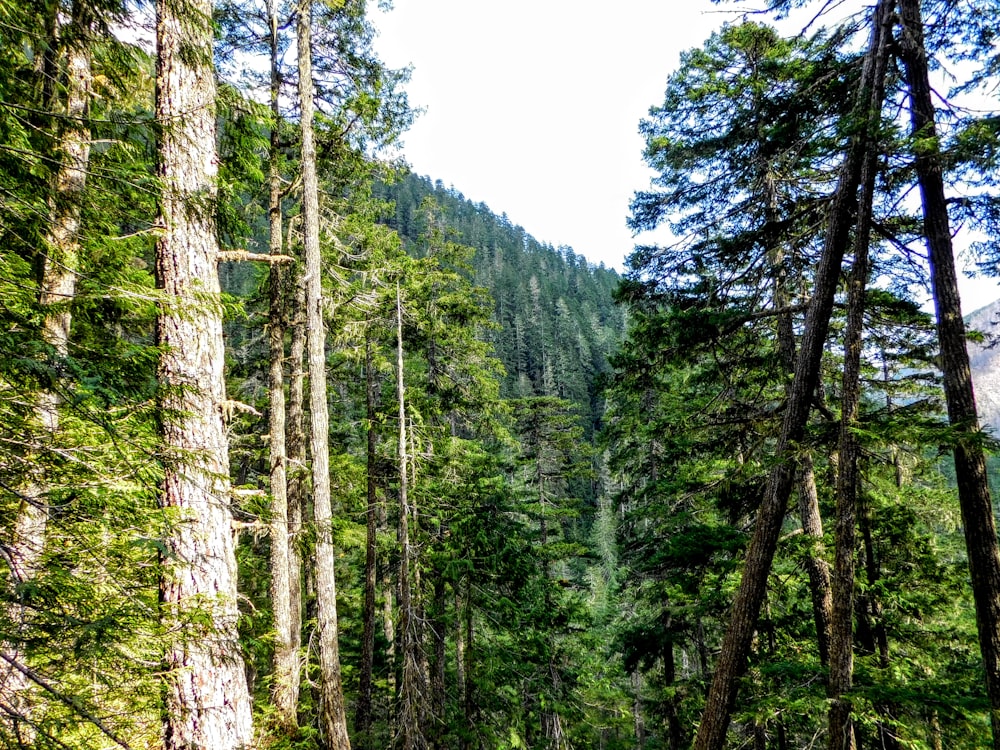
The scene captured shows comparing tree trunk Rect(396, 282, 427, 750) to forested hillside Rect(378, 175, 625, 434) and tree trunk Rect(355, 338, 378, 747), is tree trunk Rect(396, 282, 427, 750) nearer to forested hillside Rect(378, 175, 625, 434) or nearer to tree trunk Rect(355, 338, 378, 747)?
tree trunk Rect(355, 338, 378, 747)

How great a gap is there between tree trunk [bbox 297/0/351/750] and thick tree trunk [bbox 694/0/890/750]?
4337mm

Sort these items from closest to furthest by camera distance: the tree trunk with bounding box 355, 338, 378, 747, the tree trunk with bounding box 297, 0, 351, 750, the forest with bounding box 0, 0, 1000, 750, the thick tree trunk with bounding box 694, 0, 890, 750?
1. the forest with bounding box 0, 0, 1000, 750
2. the thick tree trunk with bounding box 694, 0, 890, 750
3. the tree trunk with bounding box 297, 0, 351, 750
4. the tree trunk with bounding box 355, 338, 378, 747

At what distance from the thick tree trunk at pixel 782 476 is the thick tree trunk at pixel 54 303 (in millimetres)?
5646

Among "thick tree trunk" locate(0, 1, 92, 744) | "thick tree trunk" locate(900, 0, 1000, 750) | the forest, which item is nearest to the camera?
"thick tree trunk" locate(0, 1, 92, 744)

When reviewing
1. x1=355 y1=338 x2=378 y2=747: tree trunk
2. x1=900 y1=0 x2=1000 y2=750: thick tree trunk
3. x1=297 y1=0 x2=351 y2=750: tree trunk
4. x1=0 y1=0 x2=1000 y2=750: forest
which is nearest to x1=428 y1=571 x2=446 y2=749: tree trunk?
x1=0 y1=0 x2=1000 y2=750: forest

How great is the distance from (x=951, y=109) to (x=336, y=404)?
14308 millimetres

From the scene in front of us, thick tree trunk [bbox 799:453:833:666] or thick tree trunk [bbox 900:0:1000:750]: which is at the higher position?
thick tree trunk [bbox 900:0:1000:750]

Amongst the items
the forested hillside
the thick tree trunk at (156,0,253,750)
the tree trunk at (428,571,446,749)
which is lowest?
the tree trunk at (428,571,446,749)

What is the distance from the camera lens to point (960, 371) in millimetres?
4895

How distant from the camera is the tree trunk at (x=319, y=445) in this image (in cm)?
560

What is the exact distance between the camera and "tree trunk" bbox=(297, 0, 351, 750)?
18.4ft

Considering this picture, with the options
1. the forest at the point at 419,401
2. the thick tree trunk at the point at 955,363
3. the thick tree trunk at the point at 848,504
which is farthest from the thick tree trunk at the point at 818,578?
the thick tree trunk at the point at 848,504

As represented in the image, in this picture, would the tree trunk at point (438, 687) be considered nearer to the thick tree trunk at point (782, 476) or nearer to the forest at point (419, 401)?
the forest at point (419, 401)

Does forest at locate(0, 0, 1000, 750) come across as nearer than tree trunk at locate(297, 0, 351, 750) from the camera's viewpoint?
Yes
